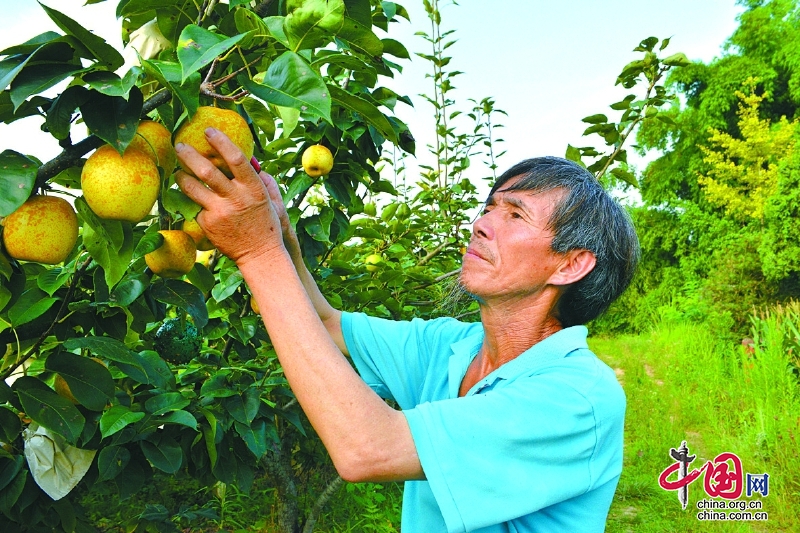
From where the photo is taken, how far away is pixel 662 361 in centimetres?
760

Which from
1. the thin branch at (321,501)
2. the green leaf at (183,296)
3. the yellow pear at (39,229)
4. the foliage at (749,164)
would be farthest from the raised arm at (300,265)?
the foliage at (749,164)

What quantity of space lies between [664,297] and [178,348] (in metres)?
12.6

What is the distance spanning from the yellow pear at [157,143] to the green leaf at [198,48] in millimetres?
153

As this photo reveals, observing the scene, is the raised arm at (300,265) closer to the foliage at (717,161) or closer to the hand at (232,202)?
the hand at (232,202)

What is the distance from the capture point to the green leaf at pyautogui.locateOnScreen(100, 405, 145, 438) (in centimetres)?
124

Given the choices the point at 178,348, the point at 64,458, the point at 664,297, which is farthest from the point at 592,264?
the point at 664,297

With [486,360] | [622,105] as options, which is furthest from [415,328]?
[622,105]

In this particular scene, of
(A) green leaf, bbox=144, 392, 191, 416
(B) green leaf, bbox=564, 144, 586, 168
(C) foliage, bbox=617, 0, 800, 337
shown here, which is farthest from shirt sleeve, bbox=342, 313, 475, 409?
(C) foliage, bbox=617, 0, 800, 337

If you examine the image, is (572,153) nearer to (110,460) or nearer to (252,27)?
(252,27)

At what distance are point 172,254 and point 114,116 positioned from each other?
0.31m

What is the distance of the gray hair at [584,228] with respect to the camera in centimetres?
132

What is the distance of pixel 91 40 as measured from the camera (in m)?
0.76

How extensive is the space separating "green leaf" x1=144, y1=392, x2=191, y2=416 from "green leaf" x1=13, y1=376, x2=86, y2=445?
21 cm

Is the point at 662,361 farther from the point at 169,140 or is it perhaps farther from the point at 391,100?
the point at 169,140
